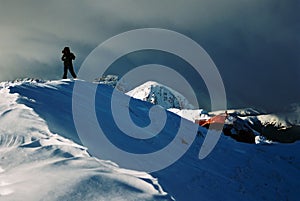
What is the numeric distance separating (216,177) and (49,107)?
19.8ft

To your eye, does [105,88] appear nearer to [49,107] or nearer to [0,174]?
[49,107]

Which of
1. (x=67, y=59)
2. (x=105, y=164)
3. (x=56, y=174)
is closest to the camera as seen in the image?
(x=56, y=174)

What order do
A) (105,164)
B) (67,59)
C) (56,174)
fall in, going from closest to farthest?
1. (56,174)
2. (105,164)
3. (67,59)

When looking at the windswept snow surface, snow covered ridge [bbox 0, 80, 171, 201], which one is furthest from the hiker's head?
snow covered ridge [bbox 0, 80, 171, 201]

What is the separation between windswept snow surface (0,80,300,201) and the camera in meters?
5.46

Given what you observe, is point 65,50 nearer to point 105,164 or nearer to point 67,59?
point 67,59

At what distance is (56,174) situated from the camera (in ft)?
18.9

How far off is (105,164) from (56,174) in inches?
45.3

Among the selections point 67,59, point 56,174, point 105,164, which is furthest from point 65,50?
point 56,174

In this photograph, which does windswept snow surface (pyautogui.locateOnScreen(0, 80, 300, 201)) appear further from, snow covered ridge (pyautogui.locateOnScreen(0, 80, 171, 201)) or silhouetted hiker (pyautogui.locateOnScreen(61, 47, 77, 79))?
silhouetted hiker (pyautogui.locateOnScreen(61, 47, 77, 79))

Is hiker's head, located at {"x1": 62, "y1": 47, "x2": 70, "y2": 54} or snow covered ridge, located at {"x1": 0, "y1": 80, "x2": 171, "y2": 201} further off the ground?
hiker's head, located at {"x1": 62, "y1": 47, "x2": 70, "y2": 54}

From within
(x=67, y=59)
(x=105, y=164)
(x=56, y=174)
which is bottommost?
(x=56, y=174)

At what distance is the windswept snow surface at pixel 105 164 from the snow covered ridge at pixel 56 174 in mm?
15

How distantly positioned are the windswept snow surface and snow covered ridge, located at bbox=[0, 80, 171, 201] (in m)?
0.02
